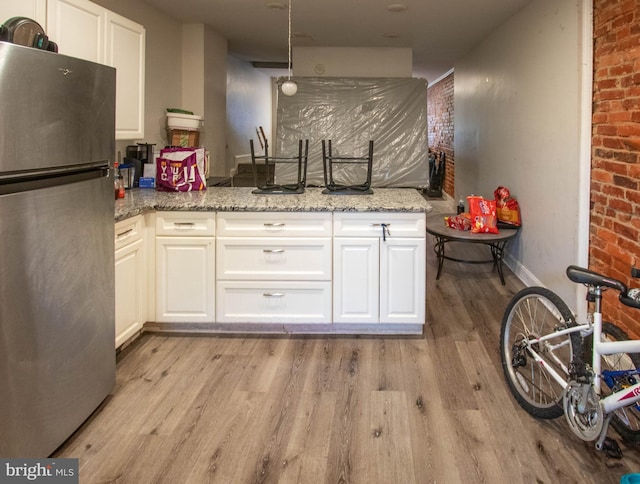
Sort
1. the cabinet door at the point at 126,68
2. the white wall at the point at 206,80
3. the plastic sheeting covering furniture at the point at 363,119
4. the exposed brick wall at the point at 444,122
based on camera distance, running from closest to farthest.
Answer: the cabinet door at the point at 126,68, the white wall at the point at 206,80, the plastic sheeting covering furniture at the point at 363,119, the exposed brick wall at the point at 444,122

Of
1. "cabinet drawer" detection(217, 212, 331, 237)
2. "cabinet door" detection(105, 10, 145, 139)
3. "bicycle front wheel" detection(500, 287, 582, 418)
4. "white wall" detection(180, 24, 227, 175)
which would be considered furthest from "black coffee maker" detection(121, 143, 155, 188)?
"bicycle front wheel" detection(500, 287, 582, 418)

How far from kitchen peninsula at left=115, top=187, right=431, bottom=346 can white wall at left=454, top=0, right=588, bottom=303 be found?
115 cm

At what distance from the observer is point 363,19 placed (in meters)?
4.93

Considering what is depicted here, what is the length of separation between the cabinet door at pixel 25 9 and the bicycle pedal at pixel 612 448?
2.93 meters

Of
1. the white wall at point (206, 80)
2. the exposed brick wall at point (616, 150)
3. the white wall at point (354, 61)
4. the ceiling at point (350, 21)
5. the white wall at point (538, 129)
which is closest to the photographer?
the exposed brick wall at point (616, 150)

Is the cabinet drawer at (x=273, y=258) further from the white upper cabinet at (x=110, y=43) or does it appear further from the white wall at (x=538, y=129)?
the white wall at (x=538, y=129)

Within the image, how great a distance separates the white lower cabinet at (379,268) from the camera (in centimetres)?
317

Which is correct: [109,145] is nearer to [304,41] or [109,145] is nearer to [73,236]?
[73,236]

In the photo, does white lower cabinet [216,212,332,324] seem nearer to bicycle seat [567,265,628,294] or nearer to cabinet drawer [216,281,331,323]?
cabinet drawer [216,281,331,323]

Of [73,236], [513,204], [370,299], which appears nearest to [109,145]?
[73,236]

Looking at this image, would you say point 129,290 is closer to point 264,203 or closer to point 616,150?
point 264,203

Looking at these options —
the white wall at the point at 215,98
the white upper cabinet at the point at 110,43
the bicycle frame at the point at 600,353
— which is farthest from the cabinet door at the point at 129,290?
the white wall at the point at 215,98

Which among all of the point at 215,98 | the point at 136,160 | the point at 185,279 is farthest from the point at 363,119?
the point at 185,279

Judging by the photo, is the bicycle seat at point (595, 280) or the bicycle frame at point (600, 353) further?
the bicycle seat at point (595, 280)
